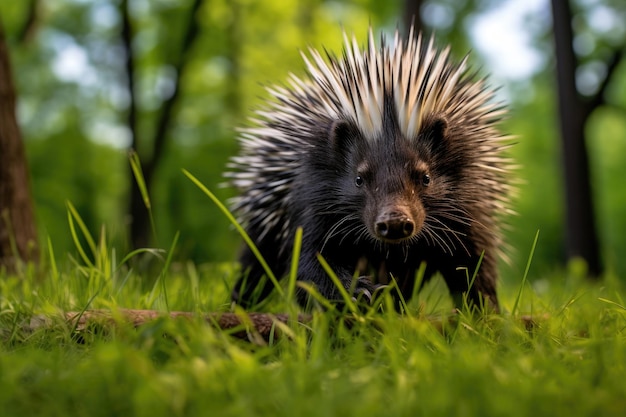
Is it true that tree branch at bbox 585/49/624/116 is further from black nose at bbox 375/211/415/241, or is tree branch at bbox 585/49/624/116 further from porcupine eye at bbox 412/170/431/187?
black nose at bbox 375/211/415/241

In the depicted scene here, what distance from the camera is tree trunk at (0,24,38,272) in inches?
259

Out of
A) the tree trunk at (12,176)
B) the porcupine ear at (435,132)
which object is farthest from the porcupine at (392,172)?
the tree trunk at (12,176)

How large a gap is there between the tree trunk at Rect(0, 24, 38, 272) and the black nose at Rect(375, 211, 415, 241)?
162 inches

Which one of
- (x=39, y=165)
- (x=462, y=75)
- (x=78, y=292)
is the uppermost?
(x=462, y=75)

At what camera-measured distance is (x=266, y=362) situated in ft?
10.8

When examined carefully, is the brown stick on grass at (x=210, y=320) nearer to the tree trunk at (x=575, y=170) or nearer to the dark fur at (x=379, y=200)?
the dark fur at (x=379, y=200)

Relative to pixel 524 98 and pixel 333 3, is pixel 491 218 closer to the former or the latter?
pixel 333 3

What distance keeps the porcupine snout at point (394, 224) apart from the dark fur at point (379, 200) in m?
0.26

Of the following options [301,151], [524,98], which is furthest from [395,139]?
[524,98]

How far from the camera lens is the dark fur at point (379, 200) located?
4227mm

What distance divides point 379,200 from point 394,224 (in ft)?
1.18

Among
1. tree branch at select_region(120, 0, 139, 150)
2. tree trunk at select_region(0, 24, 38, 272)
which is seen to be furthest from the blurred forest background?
tree trunk at select_region(0, 24, 38, 272)

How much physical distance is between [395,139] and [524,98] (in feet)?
72.4

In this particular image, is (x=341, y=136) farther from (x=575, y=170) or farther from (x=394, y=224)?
(x=575, y=170)
